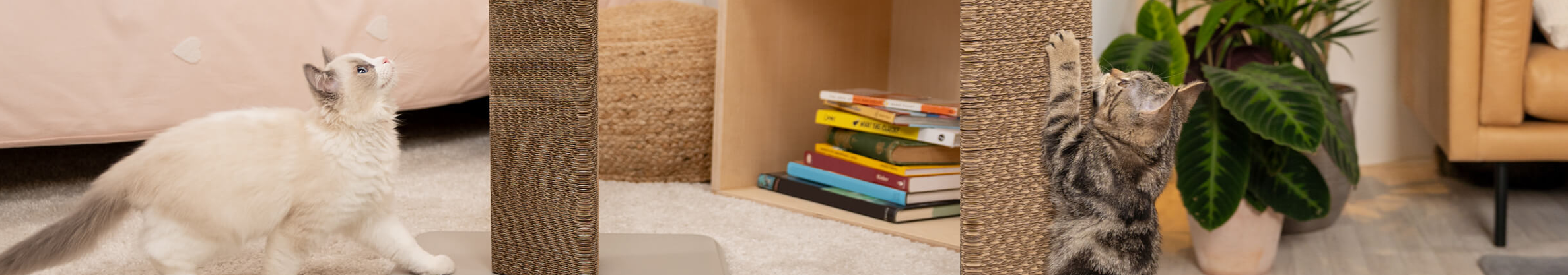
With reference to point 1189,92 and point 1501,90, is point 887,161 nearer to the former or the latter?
point 1189,92

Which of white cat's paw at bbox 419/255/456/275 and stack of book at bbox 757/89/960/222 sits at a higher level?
stack of book at bbox 757/89/960/222

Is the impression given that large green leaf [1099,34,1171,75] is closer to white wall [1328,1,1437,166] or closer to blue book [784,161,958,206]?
blue book [784,161,958,206]

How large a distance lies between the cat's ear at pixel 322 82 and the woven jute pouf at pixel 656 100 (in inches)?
32.2

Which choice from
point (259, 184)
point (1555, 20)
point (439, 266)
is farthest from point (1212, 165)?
point (259, 184)

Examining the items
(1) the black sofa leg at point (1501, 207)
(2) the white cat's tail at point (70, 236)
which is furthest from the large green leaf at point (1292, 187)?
(2) the white cat's tail at point (70, 236)

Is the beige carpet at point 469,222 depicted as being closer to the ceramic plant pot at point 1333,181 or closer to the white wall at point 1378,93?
the ceramic plant pot at point 1333,181

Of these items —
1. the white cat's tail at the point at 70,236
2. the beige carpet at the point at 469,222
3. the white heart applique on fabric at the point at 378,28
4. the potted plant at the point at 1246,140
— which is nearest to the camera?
the white cat's tail at the point at 70,236

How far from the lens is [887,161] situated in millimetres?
1489

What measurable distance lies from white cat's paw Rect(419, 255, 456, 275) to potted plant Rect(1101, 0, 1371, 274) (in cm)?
86

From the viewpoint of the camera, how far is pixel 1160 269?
1400 millimetres

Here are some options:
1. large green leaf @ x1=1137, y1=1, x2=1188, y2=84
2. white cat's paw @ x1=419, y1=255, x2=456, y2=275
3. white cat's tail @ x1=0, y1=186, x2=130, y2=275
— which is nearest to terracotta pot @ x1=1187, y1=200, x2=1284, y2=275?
large green leaf @ x1=1137, y1=1, x2=1188, y2=84

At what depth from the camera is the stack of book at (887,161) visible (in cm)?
145

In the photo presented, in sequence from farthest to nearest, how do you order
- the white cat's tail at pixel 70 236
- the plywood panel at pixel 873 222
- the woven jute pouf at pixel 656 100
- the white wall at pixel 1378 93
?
the white wall at pixel 1378 93 → the woven jute pouf at pixel 656 100 → the plywood panel at pixel 873 222 → the white cat's tail at pixel 70 236

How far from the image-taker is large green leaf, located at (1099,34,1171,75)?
126cm
